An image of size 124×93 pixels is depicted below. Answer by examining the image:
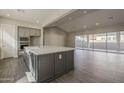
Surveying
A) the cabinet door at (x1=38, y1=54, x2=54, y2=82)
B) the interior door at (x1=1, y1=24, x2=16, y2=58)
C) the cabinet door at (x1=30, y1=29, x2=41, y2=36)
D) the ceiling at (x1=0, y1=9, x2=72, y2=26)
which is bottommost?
the cabinet door at (x1=38, y1=54, x2=54, y2=82)

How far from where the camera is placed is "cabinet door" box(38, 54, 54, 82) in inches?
90.1

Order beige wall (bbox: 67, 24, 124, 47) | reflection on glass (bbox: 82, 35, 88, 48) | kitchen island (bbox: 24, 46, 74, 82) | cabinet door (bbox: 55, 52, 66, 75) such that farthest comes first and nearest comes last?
reflection on glass (bbox: 82, 35, 88, 48), beige wall (bbox: 67, 24, 124, 47), cabinet door (bbox: 55, 52, 66, 75), kitchen island (bbox: 24, 46, 74, 82)

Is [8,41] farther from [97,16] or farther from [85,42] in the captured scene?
[85,42]

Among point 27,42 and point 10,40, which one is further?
point 27,42

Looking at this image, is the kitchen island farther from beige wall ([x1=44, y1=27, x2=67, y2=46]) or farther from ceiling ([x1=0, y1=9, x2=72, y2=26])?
beige wall ([x1=44, y1=27, x2=67, y2=46])

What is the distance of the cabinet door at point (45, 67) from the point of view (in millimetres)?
2289

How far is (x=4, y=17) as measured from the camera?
18.0 ft

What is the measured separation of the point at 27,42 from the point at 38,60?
4760 millimetres

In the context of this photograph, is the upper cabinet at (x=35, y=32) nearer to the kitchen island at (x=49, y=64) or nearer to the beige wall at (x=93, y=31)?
the kitchen island at (x=49, y=64)

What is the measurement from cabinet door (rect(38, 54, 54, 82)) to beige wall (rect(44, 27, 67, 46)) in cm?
731

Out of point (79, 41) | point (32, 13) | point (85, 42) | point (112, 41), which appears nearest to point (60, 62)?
point (32, 13)

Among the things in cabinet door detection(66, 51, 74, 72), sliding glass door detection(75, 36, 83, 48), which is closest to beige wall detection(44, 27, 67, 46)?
sliding glass door detection(75, 36, 83, 48)
